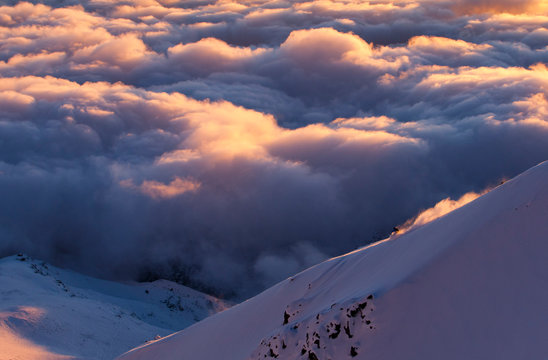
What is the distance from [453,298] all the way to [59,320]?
17.0 m

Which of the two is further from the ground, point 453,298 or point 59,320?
point 453,298

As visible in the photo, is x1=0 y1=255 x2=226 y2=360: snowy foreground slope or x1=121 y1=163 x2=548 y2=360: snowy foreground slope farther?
x1=0 y1=255 x2=226 y2=360: snowy foreground slope

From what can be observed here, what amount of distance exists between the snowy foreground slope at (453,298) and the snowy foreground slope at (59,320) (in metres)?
10.9

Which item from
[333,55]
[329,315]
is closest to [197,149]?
[329,315]

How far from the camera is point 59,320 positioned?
19.9 meters

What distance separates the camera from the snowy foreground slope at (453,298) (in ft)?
22.8

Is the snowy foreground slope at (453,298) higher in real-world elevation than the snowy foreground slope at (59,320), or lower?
higher

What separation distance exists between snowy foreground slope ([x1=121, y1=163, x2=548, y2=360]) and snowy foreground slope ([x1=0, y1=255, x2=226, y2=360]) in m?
10.9

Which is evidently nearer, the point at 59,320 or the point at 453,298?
the point at 453,298

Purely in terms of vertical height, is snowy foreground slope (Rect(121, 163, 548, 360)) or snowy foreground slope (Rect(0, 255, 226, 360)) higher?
snowy foreground slope (Rect(121, 163, 548, 360))

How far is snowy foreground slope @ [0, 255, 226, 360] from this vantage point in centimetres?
1769

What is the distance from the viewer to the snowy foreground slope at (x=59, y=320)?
58.0 ft

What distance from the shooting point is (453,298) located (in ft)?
25.2

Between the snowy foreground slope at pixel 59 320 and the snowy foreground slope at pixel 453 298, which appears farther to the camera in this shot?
the snowy foreground slope at pixel 59 320
